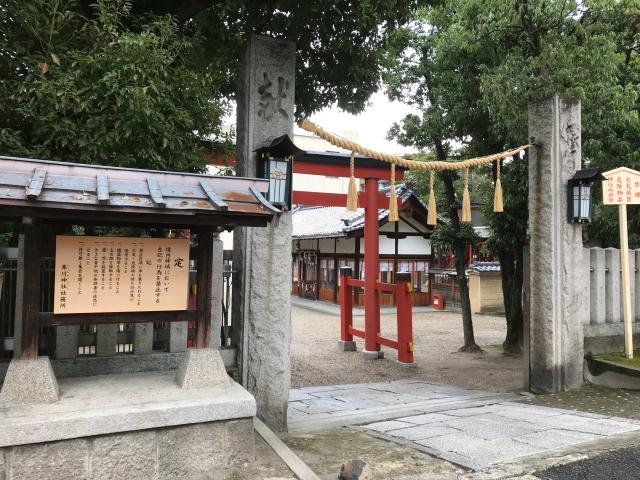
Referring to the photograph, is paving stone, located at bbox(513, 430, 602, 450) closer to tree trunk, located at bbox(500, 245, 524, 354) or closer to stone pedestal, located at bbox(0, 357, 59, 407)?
stone pedestal, located at bbox(0, 357, 59, 407)

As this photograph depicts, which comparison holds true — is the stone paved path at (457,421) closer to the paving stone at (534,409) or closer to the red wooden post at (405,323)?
the paving stone at (534,409)

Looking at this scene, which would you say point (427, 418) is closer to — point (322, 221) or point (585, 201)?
point (585, 201)

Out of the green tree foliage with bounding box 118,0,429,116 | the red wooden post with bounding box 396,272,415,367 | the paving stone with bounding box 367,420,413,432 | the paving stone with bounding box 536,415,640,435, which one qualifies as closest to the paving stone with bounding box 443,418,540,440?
the paving stone with bounding box 536,415,640,435

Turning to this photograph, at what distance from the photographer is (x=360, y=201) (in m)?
13.9

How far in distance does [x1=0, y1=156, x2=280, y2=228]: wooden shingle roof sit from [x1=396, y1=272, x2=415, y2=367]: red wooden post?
7743 mm

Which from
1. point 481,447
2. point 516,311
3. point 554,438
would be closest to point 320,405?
point 481,447

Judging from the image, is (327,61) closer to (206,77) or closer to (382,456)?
(206,77)

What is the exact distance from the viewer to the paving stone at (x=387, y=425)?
6.07m

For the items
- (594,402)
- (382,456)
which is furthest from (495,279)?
(382,456)

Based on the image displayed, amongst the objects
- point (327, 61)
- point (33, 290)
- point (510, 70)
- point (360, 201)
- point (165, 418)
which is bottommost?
point (165, 418)

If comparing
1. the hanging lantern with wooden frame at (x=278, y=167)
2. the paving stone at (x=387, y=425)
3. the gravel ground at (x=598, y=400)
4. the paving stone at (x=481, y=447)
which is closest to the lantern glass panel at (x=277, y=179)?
the hanging lantern with wooden frame at (x=278, y=167)

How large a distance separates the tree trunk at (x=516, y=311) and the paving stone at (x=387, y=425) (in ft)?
22.8

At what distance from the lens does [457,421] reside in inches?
244

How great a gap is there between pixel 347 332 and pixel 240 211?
1006 centimetres
